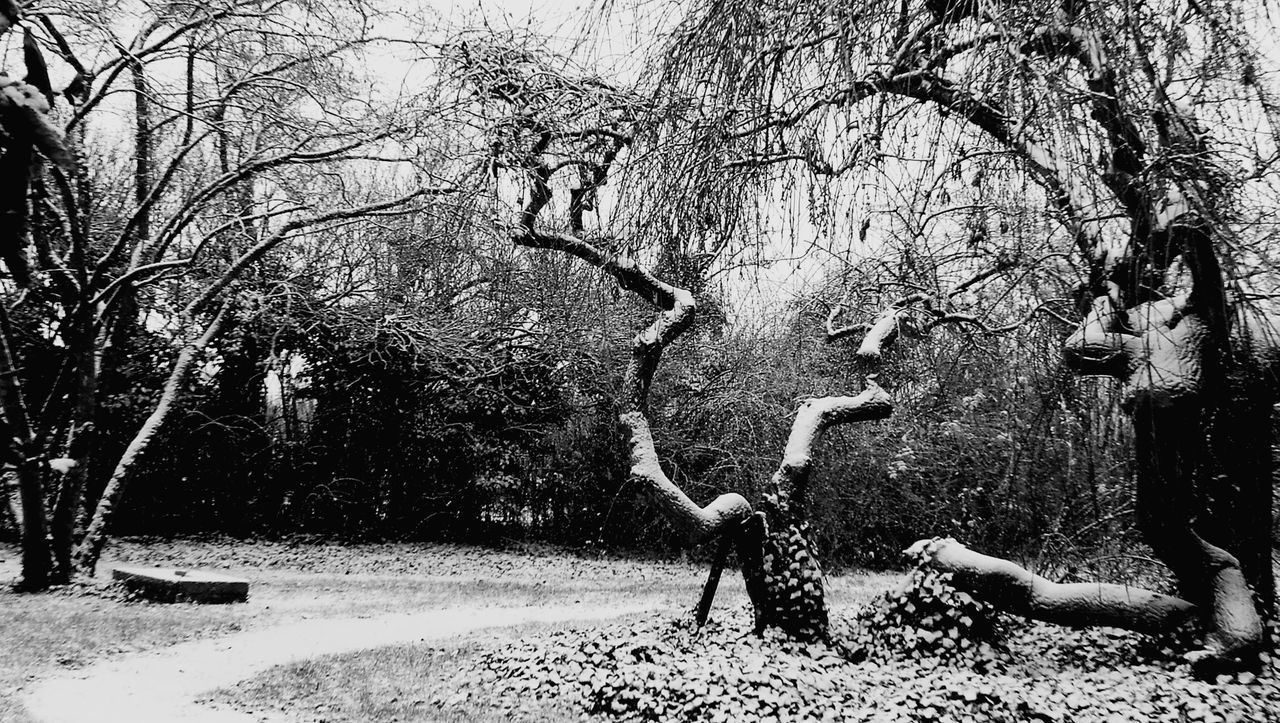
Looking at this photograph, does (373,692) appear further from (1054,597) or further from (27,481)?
(27,481)

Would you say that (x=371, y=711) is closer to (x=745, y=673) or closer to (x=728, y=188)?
(x=745, y=673)

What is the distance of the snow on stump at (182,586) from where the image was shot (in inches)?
288

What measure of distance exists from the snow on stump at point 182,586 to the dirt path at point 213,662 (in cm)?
128

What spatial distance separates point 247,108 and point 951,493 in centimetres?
1069

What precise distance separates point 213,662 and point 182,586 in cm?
256

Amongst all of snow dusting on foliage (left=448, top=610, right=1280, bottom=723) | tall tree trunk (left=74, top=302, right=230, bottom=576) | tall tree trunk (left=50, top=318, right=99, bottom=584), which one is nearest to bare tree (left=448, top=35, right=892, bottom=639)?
snow dusting on foliage (left=448, top=610, right=1280, bottom=723)

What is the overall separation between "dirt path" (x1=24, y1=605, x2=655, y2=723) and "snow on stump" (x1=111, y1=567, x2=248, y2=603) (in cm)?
128

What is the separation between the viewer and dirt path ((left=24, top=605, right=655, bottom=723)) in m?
4.12

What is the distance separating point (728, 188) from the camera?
2660 millimetres

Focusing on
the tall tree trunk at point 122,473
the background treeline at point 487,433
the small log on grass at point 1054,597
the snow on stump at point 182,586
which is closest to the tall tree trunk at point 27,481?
the snow on stump at point 182,586

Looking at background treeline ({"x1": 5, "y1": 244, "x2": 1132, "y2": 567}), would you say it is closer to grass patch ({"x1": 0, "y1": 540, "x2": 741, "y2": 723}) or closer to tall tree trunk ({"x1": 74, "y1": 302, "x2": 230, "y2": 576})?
grass patch ({"x1": 0, "y1": 540, "x2": 741, "y2": 723})

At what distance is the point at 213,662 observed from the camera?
5.25m

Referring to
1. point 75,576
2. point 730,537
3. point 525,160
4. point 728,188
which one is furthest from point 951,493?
point 75,576

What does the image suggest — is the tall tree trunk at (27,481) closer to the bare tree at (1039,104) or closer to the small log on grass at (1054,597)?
the bare tree at (1039,104)
